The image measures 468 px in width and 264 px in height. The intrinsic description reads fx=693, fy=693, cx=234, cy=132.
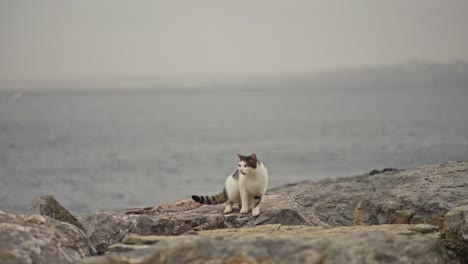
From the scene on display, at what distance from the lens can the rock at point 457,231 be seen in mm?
8750

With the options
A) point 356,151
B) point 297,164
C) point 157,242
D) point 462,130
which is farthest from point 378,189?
point 462,130

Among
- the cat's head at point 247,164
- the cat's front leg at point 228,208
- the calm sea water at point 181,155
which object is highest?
the cat's head at point 247,164

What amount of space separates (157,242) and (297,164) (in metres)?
55.3

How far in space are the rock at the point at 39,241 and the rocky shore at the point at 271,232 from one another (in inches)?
0.5

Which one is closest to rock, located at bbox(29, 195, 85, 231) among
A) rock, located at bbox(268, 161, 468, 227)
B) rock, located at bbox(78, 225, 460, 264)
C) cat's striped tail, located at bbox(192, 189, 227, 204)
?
A: cat's striped tail, located at bbox(192, 189, 227, 204)

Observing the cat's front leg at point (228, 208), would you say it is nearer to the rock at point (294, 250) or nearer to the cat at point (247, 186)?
the cat at point (247, 186)

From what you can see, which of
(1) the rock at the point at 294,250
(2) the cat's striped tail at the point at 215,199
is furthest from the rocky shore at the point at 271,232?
(2) the cat's striped tail at the point at 215,199

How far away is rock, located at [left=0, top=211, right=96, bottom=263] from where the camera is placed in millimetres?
8414

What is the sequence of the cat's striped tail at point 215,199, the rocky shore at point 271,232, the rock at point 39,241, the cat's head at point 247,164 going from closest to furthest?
1. the rocky shore at point 271,232
2. the rock at point 39,241
3. the cat's head at point 247,164
4. the cat's striped tail at point 215,199

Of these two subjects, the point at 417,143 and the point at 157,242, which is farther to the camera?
the point at 417,143

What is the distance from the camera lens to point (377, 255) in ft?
25.4

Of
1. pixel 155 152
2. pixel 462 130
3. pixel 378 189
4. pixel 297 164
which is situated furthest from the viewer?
pixel 462 130

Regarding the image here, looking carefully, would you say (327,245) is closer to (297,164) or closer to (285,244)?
(285,244)

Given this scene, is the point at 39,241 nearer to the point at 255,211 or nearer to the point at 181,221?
the point at 181,221
